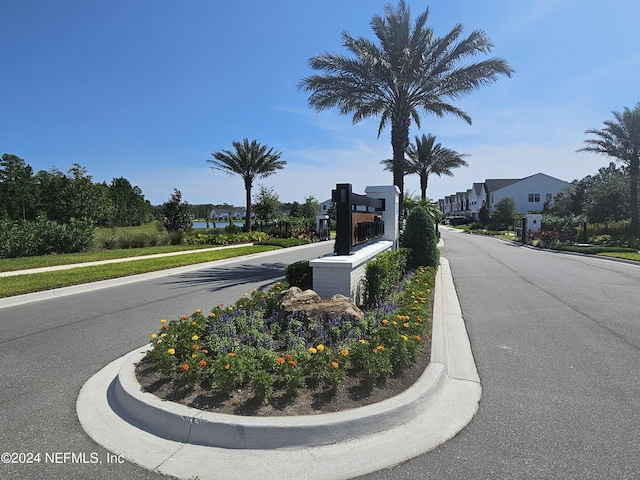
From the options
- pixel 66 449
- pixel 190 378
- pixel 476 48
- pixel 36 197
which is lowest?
pixel 66 449

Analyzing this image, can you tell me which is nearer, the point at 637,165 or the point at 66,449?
the point at 66,449

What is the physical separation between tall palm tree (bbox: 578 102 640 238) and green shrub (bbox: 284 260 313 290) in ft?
87.7

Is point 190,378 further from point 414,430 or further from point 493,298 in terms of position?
point 493,298

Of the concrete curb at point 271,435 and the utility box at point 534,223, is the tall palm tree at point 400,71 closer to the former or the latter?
the concrete curb at point 271,435

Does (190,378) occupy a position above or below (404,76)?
below

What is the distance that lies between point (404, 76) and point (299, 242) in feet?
44.6

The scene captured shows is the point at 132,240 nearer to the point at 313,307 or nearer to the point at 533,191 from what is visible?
the point at 313,307

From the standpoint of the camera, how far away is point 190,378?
128 inches

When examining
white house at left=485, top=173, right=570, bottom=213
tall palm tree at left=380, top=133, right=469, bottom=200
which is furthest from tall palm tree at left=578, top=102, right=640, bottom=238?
white house at left=485, top=173, right=570, bottom=213

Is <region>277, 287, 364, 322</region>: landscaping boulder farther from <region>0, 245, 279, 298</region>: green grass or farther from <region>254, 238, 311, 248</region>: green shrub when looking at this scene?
<region>254, 238, 311, 248</region>: green shrub

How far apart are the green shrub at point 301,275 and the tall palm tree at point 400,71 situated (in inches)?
387

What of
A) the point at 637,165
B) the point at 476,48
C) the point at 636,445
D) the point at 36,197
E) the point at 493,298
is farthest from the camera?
the point at 36,197

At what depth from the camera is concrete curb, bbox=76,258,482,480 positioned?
8.42 feet

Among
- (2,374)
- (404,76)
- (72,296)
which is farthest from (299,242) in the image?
(2,374)
